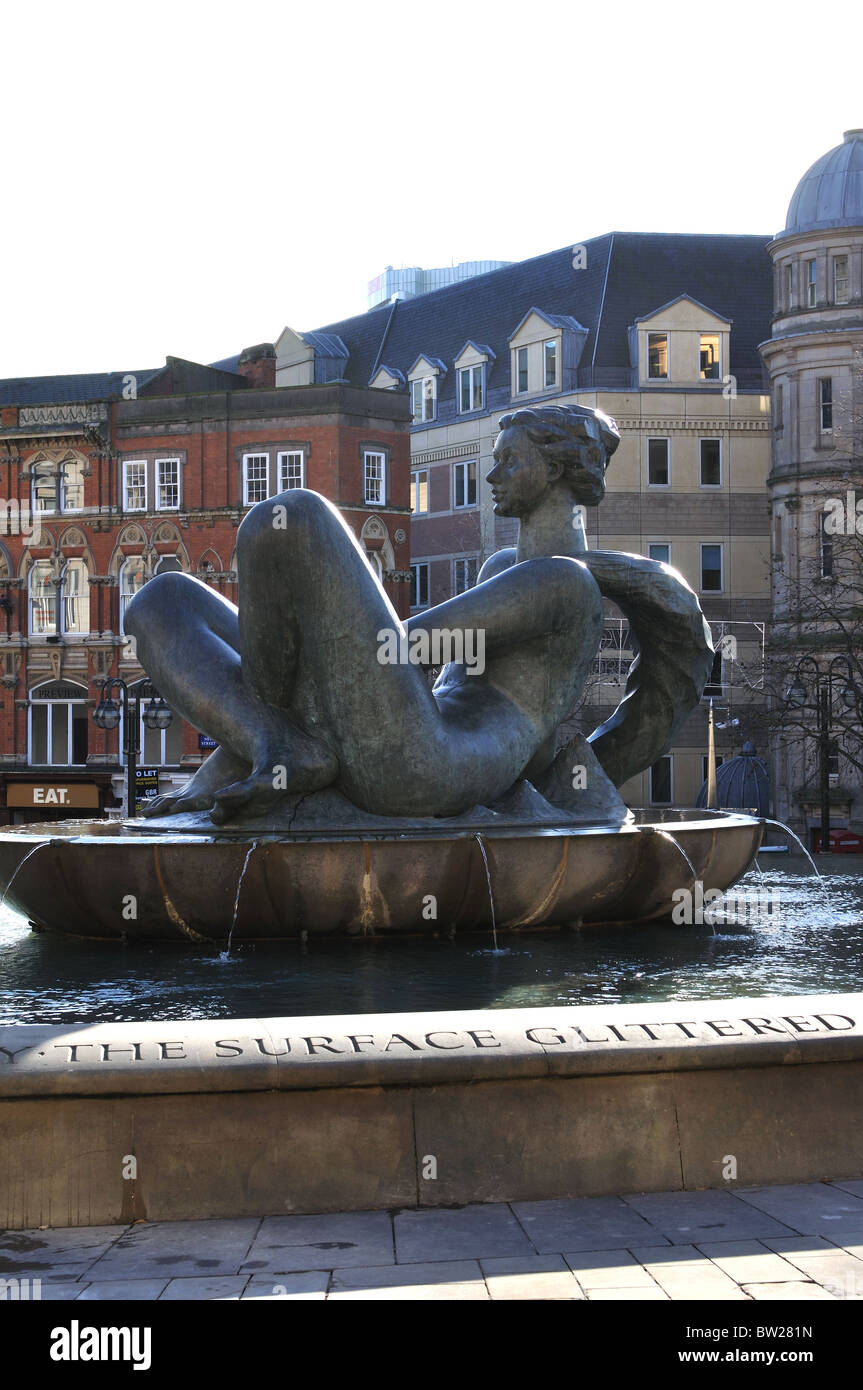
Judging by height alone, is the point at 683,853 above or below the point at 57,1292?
above

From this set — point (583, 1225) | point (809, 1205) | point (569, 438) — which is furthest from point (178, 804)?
point (809, 1205)

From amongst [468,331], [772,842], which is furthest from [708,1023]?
[468,331]

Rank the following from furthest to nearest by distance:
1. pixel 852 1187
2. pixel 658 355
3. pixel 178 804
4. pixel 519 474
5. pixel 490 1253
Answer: pixel 658 355, pixel 519 474, pixel 178 804, pixel 852 1187, pixel 490 1253

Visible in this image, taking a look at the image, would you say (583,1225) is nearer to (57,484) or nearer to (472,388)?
(57,484)

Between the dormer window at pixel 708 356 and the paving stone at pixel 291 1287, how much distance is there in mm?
49577

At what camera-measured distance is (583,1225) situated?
520 centimetres

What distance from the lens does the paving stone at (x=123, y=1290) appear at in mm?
4512

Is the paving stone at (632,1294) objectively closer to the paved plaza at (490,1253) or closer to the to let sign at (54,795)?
the paved plaza at (490,1253)

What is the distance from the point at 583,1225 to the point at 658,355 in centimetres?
4872

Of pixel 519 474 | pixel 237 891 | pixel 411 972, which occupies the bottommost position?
pixel 411 972

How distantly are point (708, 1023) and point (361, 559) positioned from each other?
13.4 feet
